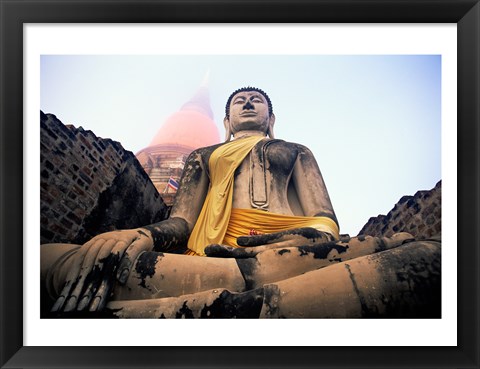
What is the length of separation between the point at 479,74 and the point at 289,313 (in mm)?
2093

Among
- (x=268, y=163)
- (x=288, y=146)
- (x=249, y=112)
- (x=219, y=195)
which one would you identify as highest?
(x=249, y=112)

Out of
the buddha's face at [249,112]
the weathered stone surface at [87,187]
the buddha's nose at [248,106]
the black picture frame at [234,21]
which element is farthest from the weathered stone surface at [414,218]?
the weathered stone surface at [87,187]

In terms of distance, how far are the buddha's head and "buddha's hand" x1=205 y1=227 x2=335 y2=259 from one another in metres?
1.56

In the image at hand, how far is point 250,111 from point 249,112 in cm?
2

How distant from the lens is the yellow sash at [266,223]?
19.3 ft

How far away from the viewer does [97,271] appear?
16.1 feet

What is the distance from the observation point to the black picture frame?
4.58 meters

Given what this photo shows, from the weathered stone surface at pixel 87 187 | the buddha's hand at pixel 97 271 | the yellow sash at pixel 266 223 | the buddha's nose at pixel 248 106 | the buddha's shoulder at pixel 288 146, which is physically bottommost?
the buddha's hand at pixel 97 271

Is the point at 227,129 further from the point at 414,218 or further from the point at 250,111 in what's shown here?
the point at 414,218

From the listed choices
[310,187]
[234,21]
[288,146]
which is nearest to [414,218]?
[310,187]

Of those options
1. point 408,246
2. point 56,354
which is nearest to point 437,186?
point 408,246

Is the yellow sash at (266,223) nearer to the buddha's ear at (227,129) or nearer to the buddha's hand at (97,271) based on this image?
the buddha's hand at (97,271)

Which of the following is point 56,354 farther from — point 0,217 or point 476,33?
point 476,33

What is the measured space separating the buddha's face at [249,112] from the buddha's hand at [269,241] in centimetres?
157
